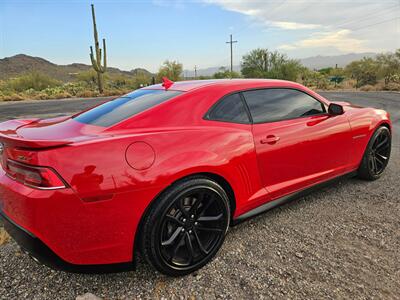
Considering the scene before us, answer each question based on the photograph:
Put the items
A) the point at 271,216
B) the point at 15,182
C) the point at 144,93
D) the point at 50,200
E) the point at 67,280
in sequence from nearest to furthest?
the point at 50,200
the point at 15,182
the point at 67,280
the point at 144,93
the point at 271,216

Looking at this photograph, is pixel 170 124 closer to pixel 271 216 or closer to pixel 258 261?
pixel 258 261

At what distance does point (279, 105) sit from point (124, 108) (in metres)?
1.43

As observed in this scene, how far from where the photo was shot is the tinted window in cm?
260

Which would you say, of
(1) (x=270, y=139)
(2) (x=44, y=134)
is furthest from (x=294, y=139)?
(2) (x=44, y=134)

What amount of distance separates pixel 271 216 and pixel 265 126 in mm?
976

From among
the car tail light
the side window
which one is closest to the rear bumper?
the car tail light

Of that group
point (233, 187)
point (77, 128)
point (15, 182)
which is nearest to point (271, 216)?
point (233, 187)

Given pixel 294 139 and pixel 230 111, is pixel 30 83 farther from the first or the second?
pixel 294 139

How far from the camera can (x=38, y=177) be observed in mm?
1653

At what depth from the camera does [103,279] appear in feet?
6.83

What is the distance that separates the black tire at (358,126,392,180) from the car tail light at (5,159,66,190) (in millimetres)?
3367

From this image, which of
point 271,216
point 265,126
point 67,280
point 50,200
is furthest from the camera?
point 271,216

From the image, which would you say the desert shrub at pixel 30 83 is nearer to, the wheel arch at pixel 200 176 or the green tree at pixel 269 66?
the green tree at pixel 269 66

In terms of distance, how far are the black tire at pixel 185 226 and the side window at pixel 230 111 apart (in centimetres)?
55
